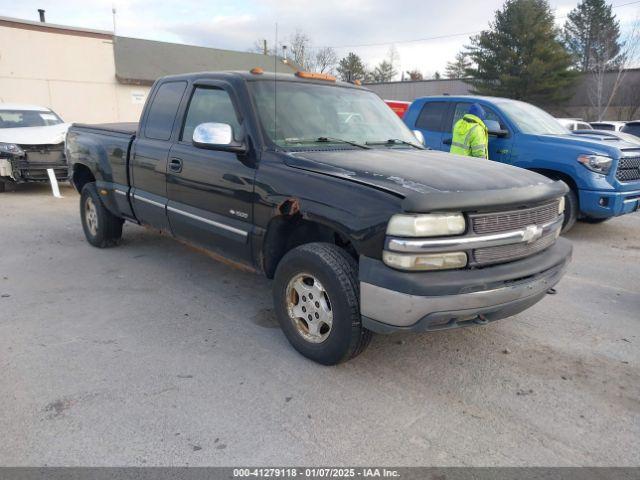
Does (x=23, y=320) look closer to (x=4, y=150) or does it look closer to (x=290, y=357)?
(x=290, y=357)

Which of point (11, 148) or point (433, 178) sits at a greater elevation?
point (433, 178)

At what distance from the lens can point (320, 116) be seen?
3.95m

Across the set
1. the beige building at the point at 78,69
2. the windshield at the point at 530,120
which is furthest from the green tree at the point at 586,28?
the windshield at the point at 530,120

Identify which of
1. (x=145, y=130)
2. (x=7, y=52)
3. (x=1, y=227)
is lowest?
(x=1, y=227)

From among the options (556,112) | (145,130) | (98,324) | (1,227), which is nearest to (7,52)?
(1,227)

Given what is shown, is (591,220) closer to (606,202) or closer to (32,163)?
(606,202)

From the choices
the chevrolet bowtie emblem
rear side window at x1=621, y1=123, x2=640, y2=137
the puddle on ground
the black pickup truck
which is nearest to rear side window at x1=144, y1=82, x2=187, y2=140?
the black pickup truck

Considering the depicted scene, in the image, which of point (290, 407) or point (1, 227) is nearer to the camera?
point (290, 407)

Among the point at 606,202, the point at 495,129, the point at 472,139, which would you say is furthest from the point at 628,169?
the point at 472,139

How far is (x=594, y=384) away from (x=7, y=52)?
22771 mm

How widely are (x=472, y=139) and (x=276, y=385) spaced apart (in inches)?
197

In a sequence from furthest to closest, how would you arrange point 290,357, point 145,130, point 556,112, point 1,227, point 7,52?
point 556,112 < point 7,52 < point 1,227 < point 145,130 < point 290,357

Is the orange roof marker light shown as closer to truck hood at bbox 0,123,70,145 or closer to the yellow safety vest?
the yellow safety vest

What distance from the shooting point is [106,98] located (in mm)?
22453
